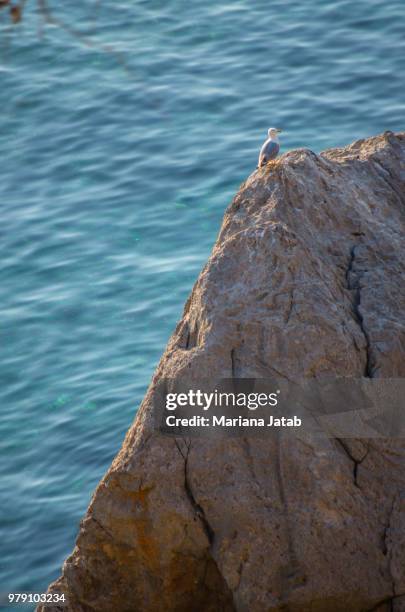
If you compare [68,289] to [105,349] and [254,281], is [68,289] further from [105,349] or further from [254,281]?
[254,281]

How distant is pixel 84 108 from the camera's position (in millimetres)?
13734

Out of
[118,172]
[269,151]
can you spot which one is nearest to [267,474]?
[269,151]

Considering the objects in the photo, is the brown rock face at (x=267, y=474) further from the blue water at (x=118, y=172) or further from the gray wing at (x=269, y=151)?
the blue water at (x=118, y=172)

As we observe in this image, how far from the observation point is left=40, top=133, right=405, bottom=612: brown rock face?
4.57 metres

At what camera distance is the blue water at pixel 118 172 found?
8.84m

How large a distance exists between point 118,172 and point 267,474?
26.7 feet

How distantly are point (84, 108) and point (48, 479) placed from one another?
20.9 feet

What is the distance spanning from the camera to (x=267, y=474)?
15.3 ft

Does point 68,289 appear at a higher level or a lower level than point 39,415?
higher

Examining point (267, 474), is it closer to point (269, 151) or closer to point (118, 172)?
point (269, 151)

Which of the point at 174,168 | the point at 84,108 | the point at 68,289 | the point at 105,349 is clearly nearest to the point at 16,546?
the point at 105,349

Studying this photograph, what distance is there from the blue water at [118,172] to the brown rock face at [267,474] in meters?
2.76

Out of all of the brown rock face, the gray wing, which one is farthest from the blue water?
the brown rock face

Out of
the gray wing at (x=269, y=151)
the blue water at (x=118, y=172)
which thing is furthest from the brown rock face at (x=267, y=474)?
the blue water at (x=118, y=172)
